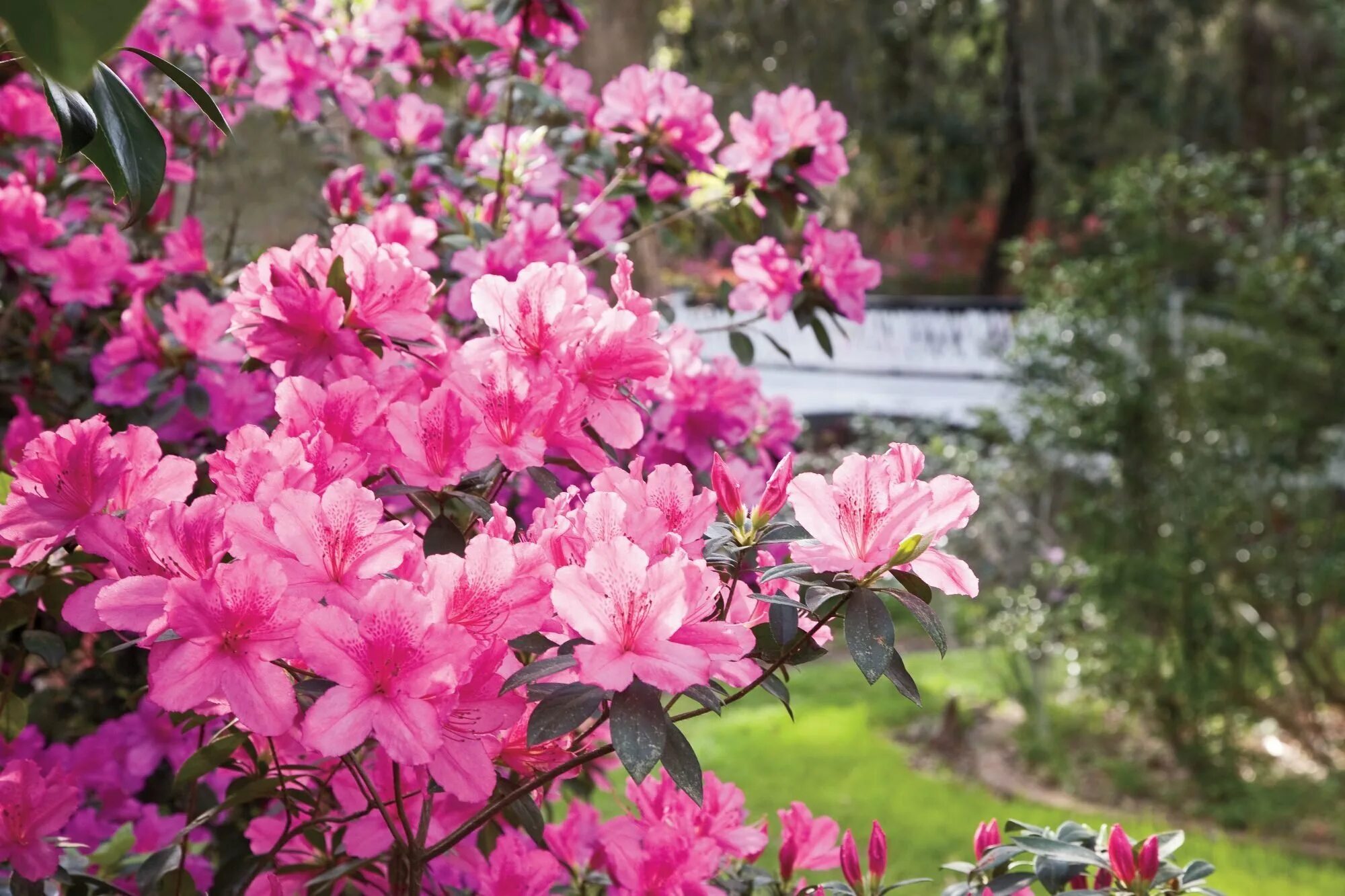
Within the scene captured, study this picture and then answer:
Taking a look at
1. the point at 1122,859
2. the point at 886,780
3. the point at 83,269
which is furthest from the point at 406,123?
the point at 886,780

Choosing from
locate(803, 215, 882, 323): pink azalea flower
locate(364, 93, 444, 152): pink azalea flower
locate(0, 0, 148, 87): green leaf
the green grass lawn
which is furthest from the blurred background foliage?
locate(0, 0, 148, 87): green leaf

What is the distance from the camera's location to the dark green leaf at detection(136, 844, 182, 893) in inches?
35.2

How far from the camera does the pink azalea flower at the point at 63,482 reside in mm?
704

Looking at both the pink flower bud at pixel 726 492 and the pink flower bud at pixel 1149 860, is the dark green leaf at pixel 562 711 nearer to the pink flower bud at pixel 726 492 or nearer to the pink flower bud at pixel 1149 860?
the pink flower bud at pixel 726 492

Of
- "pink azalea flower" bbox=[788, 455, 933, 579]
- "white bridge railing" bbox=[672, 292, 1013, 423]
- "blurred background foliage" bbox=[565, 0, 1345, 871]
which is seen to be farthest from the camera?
"white bridge railing" bbox=[672, 292, 1013, 423]

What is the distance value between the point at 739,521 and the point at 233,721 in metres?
0.35

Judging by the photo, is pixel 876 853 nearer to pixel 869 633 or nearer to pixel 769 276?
pixel 869 633

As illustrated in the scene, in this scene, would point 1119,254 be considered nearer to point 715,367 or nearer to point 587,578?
point 715,367

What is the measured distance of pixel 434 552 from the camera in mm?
771

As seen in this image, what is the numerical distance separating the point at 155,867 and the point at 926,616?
604mm

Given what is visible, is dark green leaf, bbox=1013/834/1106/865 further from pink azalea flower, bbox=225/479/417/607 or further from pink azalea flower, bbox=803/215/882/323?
pink azalea flower, bbox=803/215/882/323

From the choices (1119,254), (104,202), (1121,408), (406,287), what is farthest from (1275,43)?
(406,287)

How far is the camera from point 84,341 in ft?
5.37

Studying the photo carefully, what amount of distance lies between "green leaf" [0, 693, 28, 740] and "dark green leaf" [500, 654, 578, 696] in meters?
0.52
